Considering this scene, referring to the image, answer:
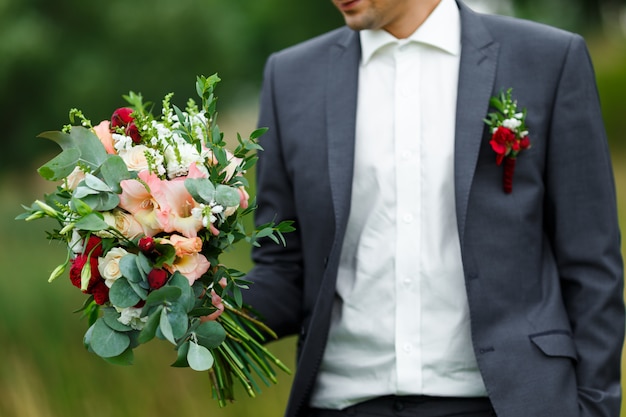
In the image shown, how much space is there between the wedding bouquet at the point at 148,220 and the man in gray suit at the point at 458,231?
476 millimetres

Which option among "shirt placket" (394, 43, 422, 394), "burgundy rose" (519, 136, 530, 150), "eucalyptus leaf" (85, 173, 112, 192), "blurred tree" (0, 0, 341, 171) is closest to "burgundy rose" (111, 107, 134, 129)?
"eucalyptus leaf" (85, 173, 112, 192)

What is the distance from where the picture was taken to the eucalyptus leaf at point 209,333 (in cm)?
266

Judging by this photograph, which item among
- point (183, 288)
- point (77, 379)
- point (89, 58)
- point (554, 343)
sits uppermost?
point (183, 288)

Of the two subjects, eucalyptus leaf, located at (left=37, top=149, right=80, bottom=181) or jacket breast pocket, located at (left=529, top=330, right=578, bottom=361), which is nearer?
eucalyptus leaf, located at (left=37, top=149, right=80, bottom=181)

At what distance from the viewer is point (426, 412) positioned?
2996 mm

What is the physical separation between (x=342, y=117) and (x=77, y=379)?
214cm

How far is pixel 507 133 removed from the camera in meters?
2.97

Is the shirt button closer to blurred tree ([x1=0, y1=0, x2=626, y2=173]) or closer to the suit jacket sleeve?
the suit jacket sleeve

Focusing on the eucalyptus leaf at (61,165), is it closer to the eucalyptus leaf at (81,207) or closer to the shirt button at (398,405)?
the eucalyptus leaf at (81,207)

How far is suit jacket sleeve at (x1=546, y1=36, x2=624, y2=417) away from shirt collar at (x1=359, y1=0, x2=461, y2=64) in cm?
35

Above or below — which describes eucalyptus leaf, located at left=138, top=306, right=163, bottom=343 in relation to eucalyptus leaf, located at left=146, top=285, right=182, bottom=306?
below

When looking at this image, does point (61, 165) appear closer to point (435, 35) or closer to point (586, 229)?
point (435, 35)

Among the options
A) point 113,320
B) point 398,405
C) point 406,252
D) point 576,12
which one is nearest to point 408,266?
point 406,252

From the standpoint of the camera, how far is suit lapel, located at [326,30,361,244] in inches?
122
